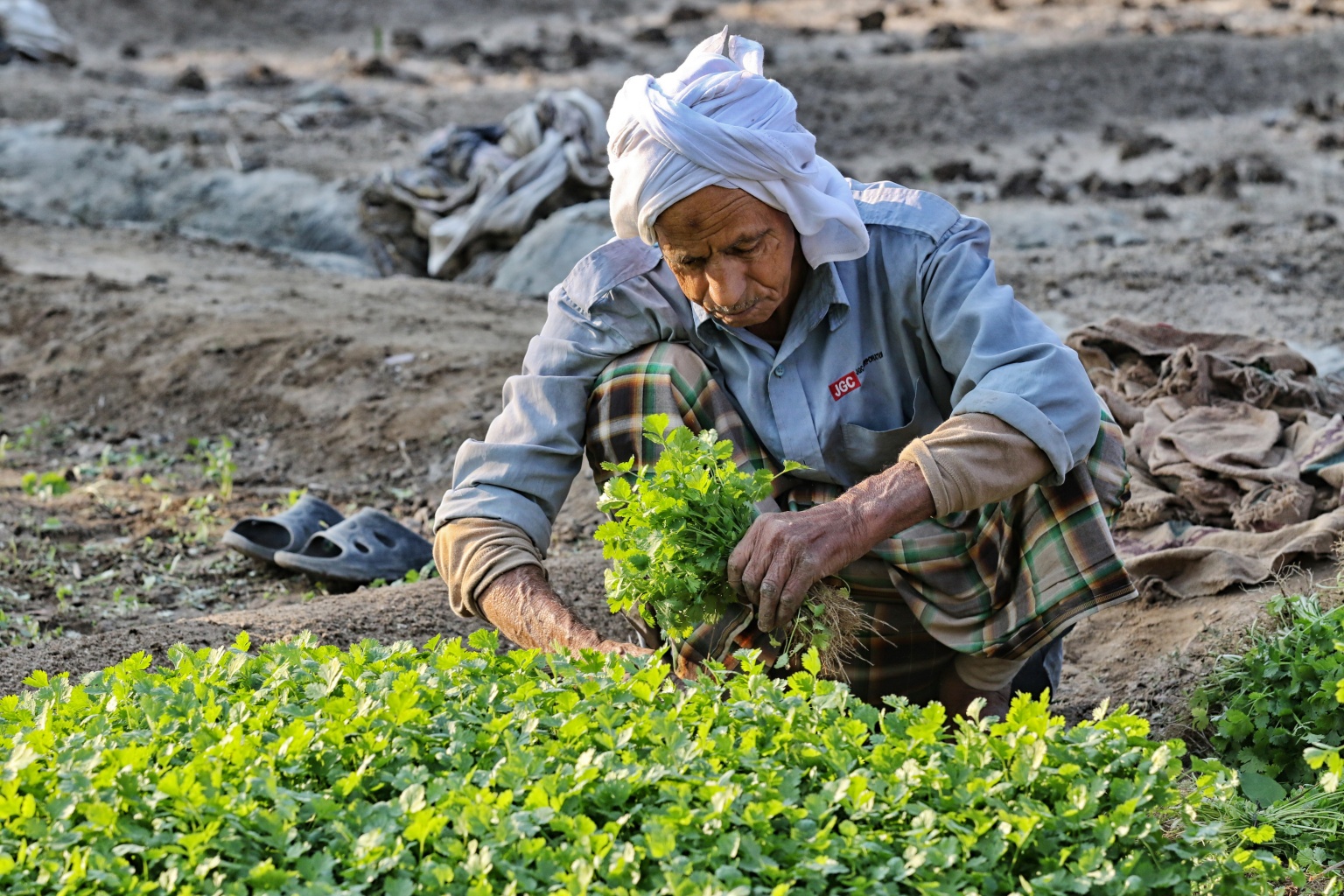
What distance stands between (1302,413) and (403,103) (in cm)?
1089

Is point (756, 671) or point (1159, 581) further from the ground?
point (756, 671)

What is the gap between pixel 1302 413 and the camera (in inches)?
185

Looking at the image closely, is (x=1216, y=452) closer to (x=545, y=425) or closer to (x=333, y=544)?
(x=545, y=425)

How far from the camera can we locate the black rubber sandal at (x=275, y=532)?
4.87 m

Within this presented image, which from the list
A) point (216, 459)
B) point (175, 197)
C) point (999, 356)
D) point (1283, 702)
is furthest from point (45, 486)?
point (175, 197)

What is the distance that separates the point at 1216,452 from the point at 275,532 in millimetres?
3145

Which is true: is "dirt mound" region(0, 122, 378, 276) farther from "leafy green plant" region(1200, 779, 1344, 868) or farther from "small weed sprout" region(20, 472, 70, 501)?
"leafy green plant" region(1200, 779, 1344, 868)

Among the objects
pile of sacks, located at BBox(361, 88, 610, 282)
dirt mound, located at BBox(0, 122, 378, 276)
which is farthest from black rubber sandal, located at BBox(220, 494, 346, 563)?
dirt mound, located at BBox(0, 122, 378, 276)

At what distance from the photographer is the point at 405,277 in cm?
898

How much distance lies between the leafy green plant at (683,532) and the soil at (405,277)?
0.85m

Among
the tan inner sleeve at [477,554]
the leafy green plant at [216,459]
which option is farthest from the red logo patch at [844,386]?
the leafy green plant at [216,459]

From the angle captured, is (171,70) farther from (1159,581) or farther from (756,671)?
(756,671)

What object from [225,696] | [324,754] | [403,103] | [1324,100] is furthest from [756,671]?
[1324,100]

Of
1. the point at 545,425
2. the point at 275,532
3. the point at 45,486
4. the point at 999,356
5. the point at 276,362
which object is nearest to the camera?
the point at 999,356
